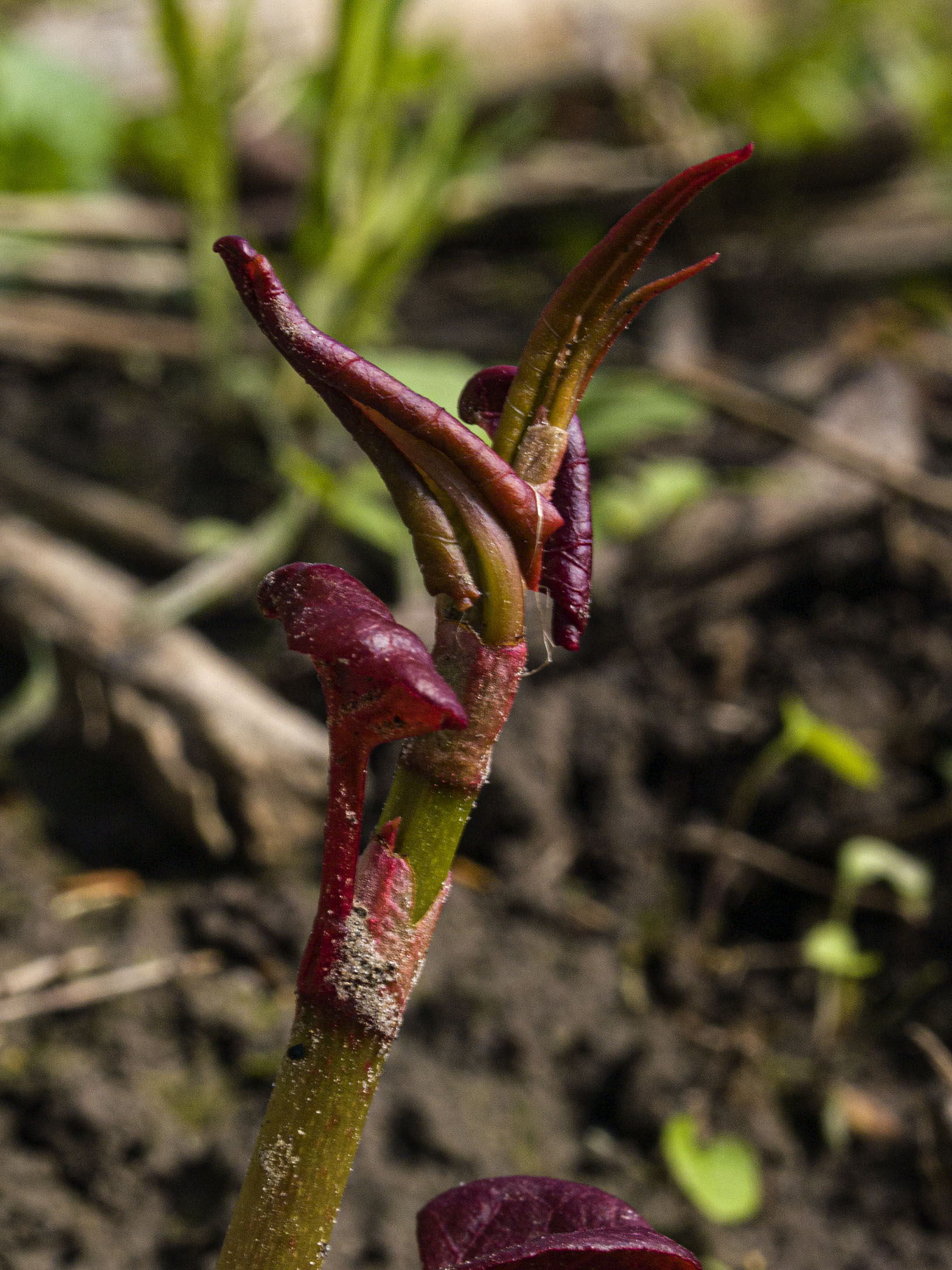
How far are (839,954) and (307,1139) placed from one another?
113 centimetres

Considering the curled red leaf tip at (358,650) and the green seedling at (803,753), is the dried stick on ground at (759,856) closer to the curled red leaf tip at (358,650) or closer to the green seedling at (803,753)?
the green seedling at (803,753)

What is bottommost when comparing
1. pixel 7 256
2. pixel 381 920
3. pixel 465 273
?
pixel 381 920

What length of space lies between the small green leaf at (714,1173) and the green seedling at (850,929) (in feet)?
0.94

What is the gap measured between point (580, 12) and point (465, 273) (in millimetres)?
1536

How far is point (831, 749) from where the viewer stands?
1.60 metres

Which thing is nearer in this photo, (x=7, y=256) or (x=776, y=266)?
(x=7, y=256)

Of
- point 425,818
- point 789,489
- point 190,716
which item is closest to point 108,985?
point 190,716

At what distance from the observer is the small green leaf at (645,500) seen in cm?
214

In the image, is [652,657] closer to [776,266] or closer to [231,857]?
[231,857]

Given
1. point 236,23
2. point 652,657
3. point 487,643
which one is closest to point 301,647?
point 487,643

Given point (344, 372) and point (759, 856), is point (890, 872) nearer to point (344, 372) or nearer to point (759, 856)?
point (759, 856)

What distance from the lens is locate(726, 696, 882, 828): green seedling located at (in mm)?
1606

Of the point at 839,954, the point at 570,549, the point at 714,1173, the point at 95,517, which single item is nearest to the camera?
the point at 570,549

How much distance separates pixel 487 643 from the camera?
639 mm
